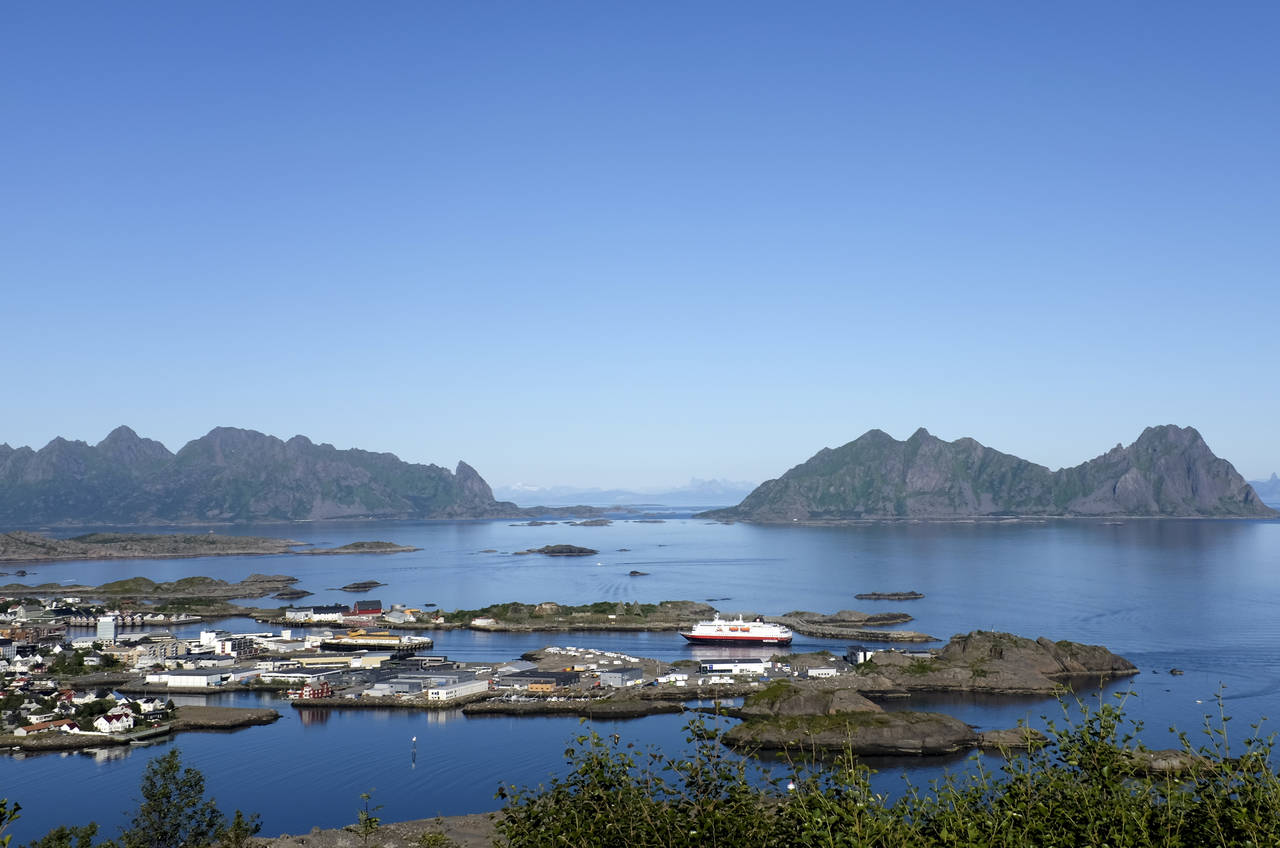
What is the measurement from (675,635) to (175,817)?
44809 mm

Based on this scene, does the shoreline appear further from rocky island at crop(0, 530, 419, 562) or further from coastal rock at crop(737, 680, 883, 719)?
rocky island at crop(0, 530, 419, 562)

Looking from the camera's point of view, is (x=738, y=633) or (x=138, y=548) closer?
(x=738, y=633)

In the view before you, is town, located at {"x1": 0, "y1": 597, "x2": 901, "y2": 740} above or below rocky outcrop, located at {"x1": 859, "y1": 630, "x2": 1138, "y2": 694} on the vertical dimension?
below

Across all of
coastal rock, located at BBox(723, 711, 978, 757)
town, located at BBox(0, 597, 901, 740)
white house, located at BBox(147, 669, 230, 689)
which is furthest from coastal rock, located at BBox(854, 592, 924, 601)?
white house, located at BBox(147, 669, 230, 689)

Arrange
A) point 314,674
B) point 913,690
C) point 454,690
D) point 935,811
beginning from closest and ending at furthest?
1. point 935,811
2. point 454,690
3. point 913,690
4. point 314,674

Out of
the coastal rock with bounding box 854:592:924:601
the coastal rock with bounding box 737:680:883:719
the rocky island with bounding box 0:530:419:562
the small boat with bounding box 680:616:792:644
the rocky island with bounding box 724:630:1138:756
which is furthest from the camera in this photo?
the rocky island with bounding box 0:530:419:562

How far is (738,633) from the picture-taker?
64.3 meters

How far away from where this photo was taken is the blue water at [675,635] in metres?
33.8

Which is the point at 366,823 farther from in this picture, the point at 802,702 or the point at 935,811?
the point at 802,702

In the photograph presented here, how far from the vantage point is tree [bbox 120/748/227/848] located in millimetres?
26266

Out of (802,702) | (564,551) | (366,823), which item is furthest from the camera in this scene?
(564,551)

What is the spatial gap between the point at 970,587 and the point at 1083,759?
79.8 m

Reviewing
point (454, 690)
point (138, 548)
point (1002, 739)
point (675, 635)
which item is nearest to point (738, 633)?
point (675, 635)

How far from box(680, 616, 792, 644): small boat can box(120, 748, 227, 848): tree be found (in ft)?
131
